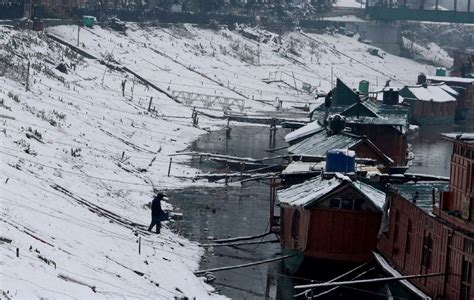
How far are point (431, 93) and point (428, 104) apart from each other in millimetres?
2148

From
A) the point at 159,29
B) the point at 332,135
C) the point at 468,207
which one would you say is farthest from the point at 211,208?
the point at 159,29

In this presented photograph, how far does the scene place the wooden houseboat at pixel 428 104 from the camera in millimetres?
87438

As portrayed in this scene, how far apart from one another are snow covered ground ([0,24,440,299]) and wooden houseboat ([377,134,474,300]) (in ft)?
17.8

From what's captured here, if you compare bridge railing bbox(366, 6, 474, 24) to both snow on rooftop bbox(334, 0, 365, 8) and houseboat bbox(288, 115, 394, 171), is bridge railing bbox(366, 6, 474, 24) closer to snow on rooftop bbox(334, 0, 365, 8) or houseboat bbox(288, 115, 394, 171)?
snow on rooftop bbox(334, 0, 365, 8)

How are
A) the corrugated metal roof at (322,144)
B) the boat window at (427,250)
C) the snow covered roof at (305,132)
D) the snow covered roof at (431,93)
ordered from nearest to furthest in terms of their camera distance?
the boat window at (427,250), the corrugated metal roof at (322,144), the snow covered roof at (305,132), the snow covered roof at (431,93)

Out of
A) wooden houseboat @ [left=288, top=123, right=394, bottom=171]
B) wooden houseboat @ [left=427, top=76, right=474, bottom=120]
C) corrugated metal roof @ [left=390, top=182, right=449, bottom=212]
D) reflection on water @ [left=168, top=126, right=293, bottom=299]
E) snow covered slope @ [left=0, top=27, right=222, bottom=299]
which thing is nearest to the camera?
snow covered slope @ [left=0, top=27, right=222, bottom=299]

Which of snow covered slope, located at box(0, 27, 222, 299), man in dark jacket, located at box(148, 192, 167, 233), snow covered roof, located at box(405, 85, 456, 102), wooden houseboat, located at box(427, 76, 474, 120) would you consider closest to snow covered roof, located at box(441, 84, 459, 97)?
wooden houseboat, located at box(427, 76, 474, 120)

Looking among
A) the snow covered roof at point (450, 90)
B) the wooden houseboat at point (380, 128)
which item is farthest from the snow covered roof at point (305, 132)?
the snow covered roof at point (450, 90)

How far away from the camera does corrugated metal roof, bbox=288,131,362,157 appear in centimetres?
4556

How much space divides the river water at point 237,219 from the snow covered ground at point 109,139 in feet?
3.41

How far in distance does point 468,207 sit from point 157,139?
33002 mm

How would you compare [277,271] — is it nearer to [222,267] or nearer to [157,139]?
[222,267]

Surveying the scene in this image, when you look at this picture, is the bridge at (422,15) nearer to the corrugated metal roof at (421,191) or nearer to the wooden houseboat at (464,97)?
the wooden houseboat at (464,97)

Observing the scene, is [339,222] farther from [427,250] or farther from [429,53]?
[429,53]
